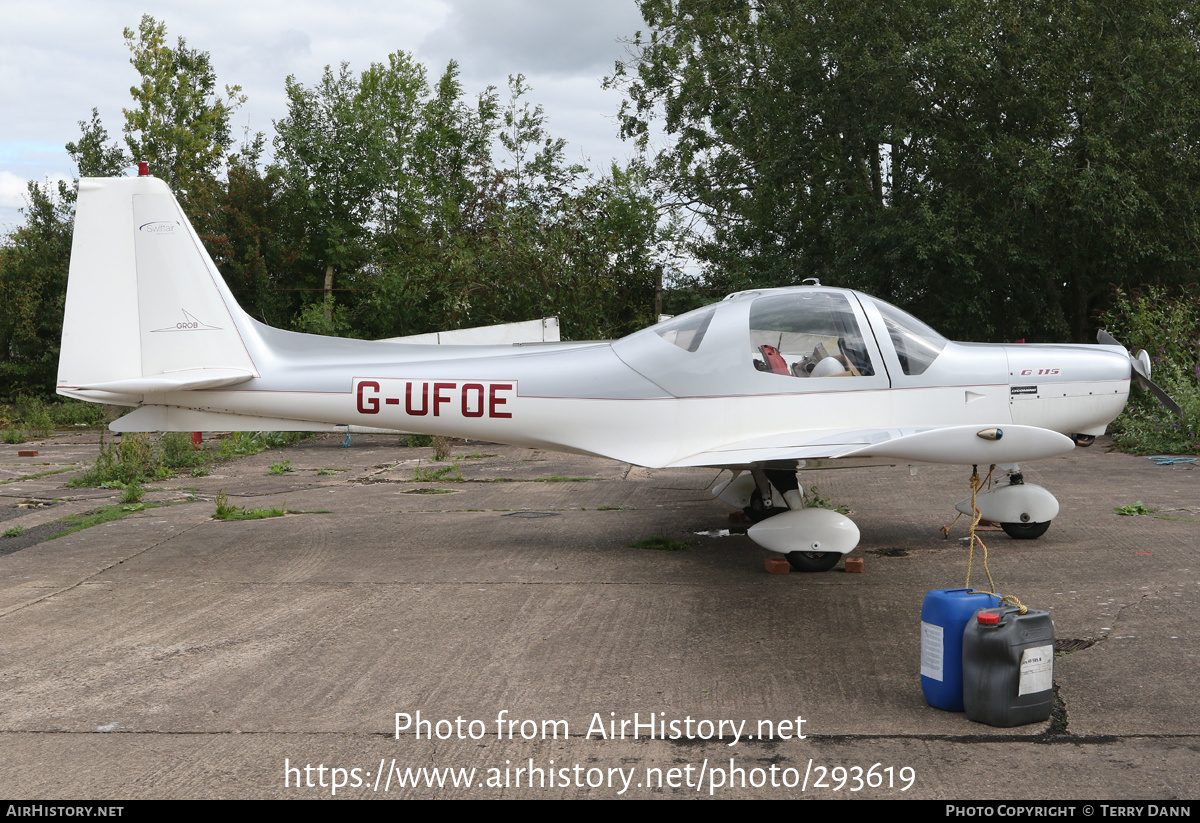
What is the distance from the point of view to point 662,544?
826 centimetres

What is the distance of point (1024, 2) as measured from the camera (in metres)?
17.9

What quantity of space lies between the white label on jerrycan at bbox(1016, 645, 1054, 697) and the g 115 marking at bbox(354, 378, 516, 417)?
459 centimetres

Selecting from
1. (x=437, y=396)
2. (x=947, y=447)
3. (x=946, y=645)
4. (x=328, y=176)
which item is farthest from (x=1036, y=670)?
(x=328, y=176)

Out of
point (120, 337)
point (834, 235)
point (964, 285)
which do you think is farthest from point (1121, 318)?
point (120, 337)

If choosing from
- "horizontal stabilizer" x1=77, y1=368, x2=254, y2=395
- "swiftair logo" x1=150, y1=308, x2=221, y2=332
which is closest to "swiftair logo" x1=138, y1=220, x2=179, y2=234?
"swiftair logo" x1=150, y1=308, x2=221, y2=332

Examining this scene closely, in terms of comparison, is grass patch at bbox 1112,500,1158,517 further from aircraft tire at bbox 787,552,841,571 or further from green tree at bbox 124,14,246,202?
green tree at bbox 124,14,246,202

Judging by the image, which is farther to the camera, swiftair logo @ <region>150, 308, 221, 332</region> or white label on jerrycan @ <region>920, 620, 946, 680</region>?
swiftair logo @ <region>150, 308, 221, 332</region>

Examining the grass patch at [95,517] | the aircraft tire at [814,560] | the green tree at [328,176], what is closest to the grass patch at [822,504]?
the aircraft tire at [814,560]

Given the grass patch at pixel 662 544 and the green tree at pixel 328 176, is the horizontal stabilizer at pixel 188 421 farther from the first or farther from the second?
the green tree at pixel 328 176

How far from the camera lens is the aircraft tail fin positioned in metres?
7.47

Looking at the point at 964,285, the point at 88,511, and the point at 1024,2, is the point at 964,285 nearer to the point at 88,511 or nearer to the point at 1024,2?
the point at 1024,2

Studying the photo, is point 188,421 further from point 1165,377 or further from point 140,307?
point 1165,377

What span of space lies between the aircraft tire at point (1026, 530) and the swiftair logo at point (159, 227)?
305 inches

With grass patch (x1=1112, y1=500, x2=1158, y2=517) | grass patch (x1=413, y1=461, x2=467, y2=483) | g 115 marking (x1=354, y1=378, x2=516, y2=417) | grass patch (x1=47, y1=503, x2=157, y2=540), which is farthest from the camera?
grass patch (x1=413, y1=461, x2=467, y2=483)
